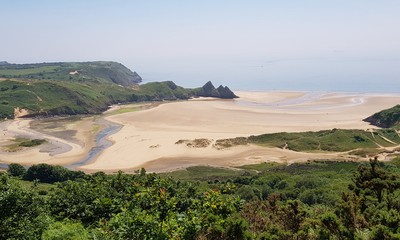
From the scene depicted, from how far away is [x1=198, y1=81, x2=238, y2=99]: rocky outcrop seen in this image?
169238 mm

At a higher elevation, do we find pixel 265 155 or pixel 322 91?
pixel 322 91

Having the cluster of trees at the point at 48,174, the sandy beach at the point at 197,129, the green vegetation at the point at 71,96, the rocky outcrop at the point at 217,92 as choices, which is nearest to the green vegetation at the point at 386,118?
the sandy beach at the point at 197,129

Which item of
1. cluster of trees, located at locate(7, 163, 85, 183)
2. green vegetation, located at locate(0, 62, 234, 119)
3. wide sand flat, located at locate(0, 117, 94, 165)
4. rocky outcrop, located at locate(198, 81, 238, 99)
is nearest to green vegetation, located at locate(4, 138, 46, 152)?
wide sand flat, located at locate(0, 117, 94, 165)

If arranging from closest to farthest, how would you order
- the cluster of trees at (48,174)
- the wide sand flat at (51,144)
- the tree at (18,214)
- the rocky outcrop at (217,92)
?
1. the tree at (18,214)
2. the cluster of trees at (48,174)
3. the wide sand flat at (51,144)
4. the rocky outcrop at (217,92)

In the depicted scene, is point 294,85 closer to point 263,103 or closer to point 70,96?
point 263,103

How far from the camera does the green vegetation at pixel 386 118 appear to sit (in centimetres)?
10154

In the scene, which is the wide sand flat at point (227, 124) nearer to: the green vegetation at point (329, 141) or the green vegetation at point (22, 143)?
the green vegetation at point (329, 141)

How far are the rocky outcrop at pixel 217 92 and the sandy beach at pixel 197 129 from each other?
252 inches

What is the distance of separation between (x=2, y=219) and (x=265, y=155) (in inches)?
2619

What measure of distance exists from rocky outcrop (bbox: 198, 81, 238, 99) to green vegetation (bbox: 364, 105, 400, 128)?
70032 mm

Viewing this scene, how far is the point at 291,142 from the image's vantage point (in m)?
83.5

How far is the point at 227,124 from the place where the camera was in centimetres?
10731

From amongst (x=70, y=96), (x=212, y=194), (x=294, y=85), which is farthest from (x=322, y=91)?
(x=212, y=194)

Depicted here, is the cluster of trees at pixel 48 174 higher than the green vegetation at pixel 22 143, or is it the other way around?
the green vegetation at pixel 22 143
